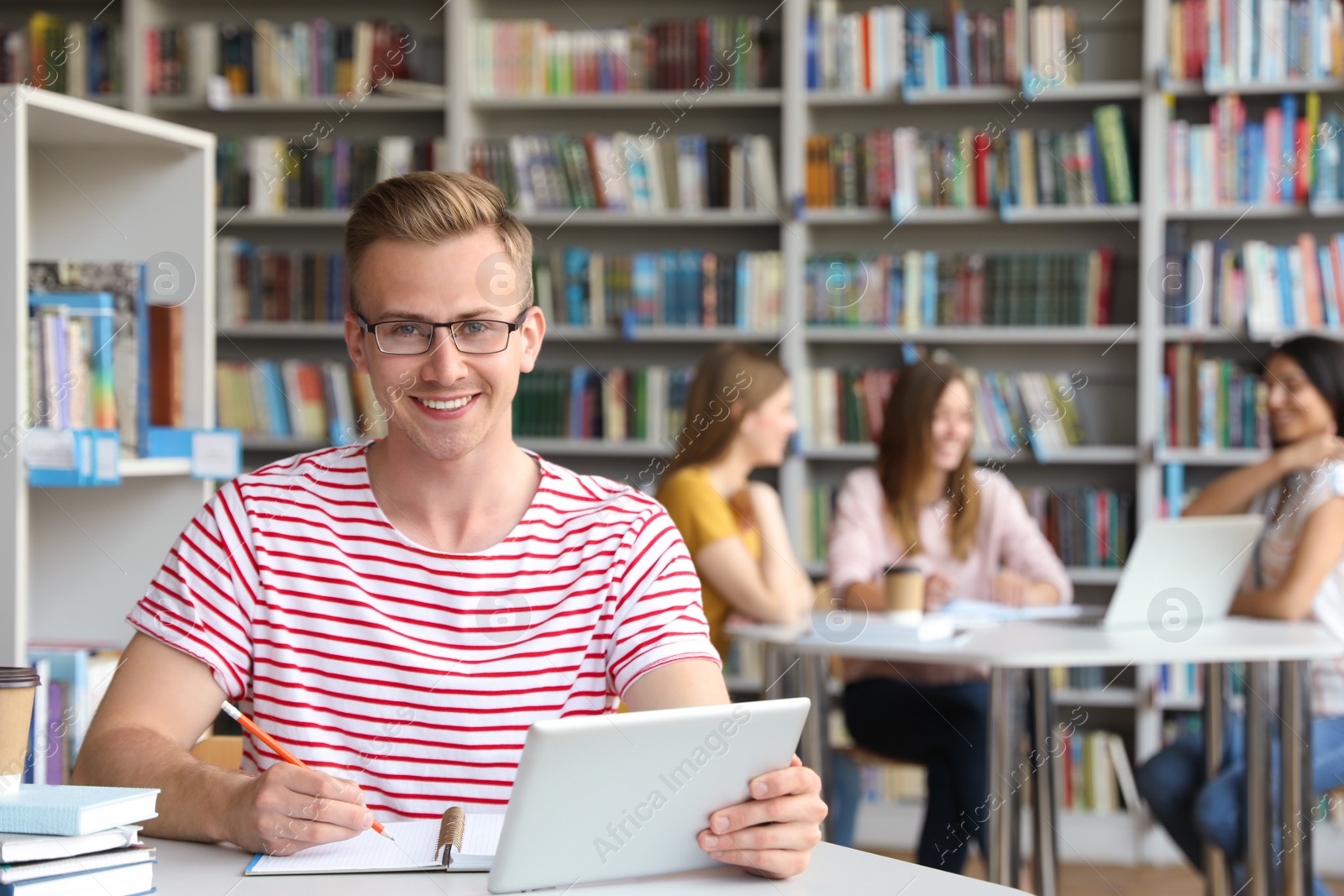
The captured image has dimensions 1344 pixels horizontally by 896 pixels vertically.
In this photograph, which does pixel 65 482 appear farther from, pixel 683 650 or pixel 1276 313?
pixel 1276 313

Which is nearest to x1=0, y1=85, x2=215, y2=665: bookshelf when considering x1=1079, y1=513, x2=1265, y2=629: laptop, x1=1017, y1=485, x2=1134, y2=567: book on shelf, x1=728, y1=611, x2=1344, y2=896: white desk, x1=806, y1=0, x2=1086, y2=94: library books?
x1=728, y1=611, x2=1344, y2=896: white desk

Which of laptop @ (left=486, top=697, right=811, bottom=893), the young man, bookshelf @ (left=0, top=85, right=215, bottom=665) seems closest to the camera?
laptop @ (left=486, top=697, right=811, bottom=893)

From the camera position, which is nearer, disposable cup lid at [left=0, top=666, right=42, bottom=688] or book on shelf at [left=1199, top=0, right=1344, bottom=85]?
disposable cup lid at [left=0, top=666, right=42, bottom=688]

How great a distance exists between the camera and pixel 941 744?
292cm

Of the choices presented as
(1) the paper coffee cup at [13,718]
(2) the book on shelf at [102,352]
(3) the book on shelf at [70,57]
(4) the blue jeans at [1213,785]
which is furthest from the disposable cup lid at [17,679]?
(3) the book on shelf at [70,57]

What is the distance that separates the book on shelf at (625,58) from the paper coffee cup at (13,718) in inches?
133

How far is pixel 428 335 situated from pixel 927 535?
2.11m

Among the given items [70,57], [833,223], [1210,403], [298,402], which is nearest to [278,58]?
[70,57]

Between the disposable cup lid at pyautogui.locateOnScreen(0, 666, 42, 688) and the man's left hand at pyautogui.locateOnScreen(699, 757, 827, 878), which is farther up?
the disposable cup lid at pyautogui.locateOnScreen(0, 666, 42, 688)

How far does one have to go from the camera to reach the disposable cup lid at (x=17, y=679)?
1.00 m

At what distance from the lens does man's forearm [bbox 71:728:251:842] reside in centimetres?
113

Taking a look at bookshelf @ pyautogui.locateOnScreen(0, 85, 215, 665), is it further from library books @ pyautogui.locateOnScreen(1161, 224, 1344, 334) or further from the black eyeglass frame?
library books @ pyautogui.locateOnScreen(1161, 224, 1344, 334)

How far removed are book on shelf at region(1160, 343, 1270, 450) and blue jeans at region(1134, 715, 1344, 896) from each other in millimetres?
1075

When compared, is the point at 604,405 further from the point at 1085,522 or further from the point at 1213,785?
the point at 1213,785
